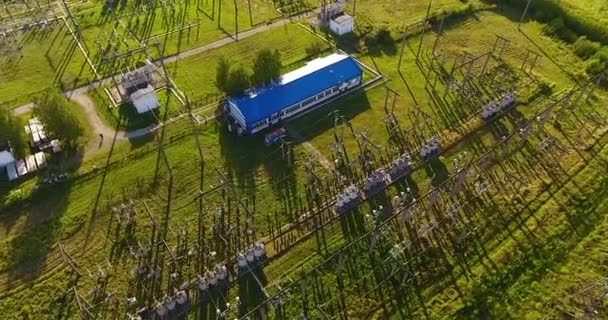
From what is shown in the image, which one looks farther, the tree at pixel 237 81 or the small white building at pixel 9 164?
the tree at pixel 237 81

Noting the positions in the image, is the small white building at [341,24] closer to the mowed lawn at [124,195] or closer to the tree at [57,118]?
the mowed lawn at [124,195]

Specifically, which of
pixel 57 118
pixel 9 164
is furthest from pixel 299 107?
pixel 9 164

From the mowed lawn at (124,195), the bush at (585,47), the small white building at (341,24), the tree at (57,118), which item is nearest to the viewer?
the mowed lawn at (124,195)

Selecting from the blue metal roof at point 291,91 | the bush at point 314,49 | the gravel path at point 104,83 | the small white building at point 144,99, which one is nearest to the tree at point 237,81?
the blue metal roof at point 291,91

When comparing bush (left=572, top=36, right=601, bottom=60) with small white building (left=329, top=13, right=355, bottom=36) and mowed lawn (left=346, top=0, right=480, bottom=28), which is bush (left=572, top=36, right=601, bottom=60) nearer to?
mowed lawn (left=346, top=0, right=480, bottom=28)

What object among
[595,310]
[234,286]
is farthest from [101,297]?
[595,310]

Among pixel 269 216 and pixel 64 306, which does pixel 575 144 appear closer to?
pixel 269 216
